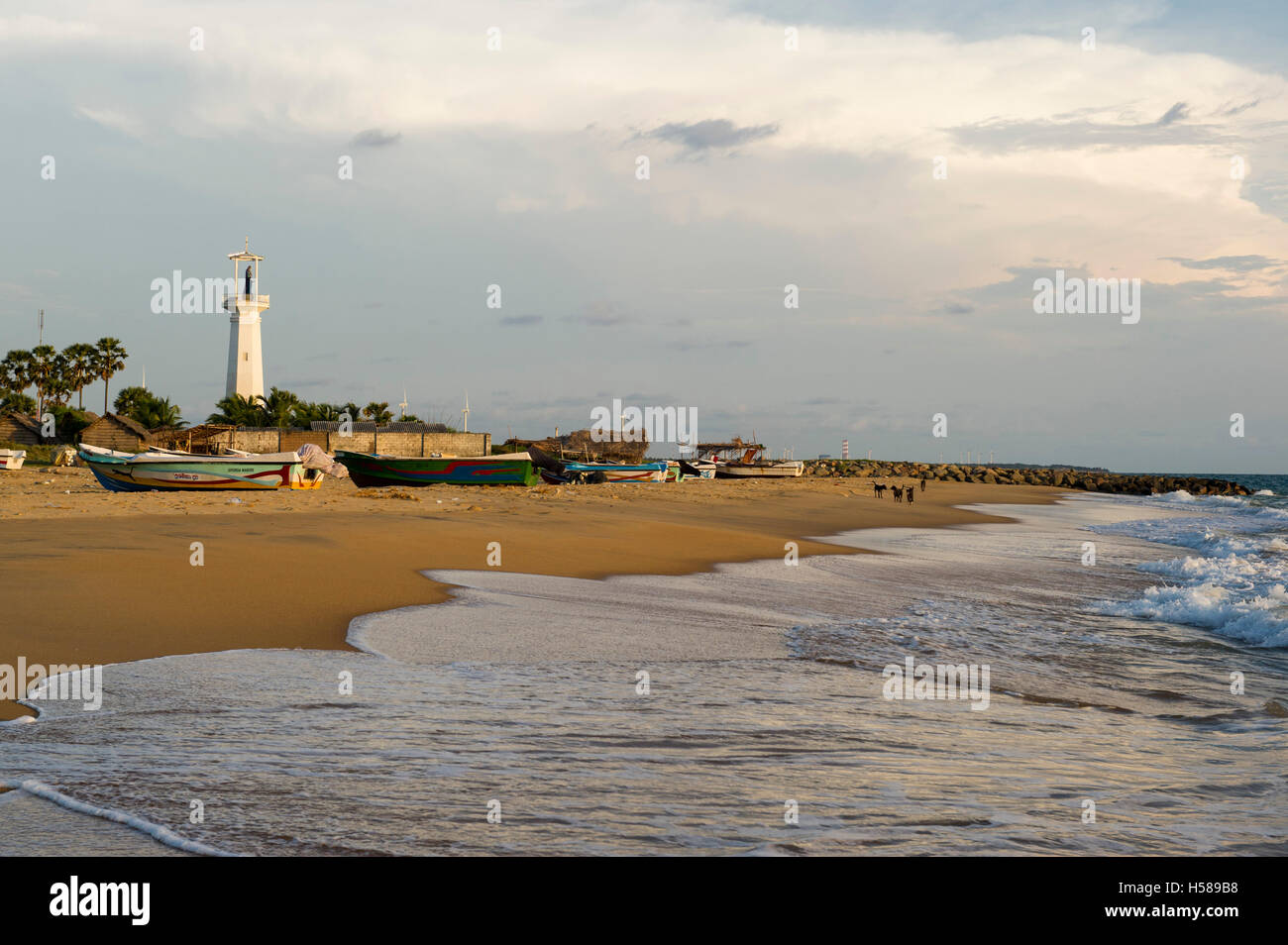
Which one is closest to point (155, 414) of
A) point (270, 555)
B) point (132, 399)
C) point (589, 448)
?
point (132, 399)

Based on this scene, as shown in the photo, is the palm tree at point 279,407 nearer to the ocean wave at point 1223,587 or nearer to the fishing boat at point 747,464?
the fishing boat at point 747,464

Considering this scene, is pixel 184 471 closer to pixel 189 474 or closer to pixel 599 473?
pixel 189 474

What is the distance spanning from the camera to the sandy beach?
7.71 m

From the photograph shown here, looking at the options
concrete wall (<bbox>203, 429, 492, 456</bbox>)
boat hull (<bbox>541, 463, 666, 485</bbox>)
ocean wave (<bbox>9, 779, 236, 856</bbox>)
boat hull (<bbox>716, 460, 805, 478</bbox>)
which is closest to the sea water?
ocean wave (<bbox>9, 779, 236, 856</bbox>)

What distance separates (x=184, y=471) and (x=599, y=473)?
2952 cm

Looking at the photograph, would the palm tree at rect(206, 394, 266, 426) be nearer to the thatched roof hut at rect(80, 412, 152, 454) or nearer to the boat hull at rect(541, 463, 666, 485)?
the thatched roof hut at rect(80, 412, 152, 454)

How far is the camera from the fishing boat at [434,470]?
37.4 m

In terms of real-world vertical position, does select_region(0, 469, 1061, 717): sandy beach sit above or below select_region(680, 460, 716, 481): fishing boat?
below

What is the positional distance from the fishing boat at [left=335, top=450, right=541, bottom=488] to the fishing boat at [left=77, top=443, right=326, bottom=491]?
6.44 metres

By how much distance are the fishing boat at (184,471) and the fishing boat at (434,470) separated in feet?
21.1

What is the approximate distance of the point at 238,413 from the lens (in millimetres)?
70250

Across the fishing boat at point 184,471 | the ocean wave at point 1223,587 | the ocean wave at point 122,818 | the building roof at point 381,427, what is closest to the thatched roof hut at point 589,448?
the building roof at point 381,427
